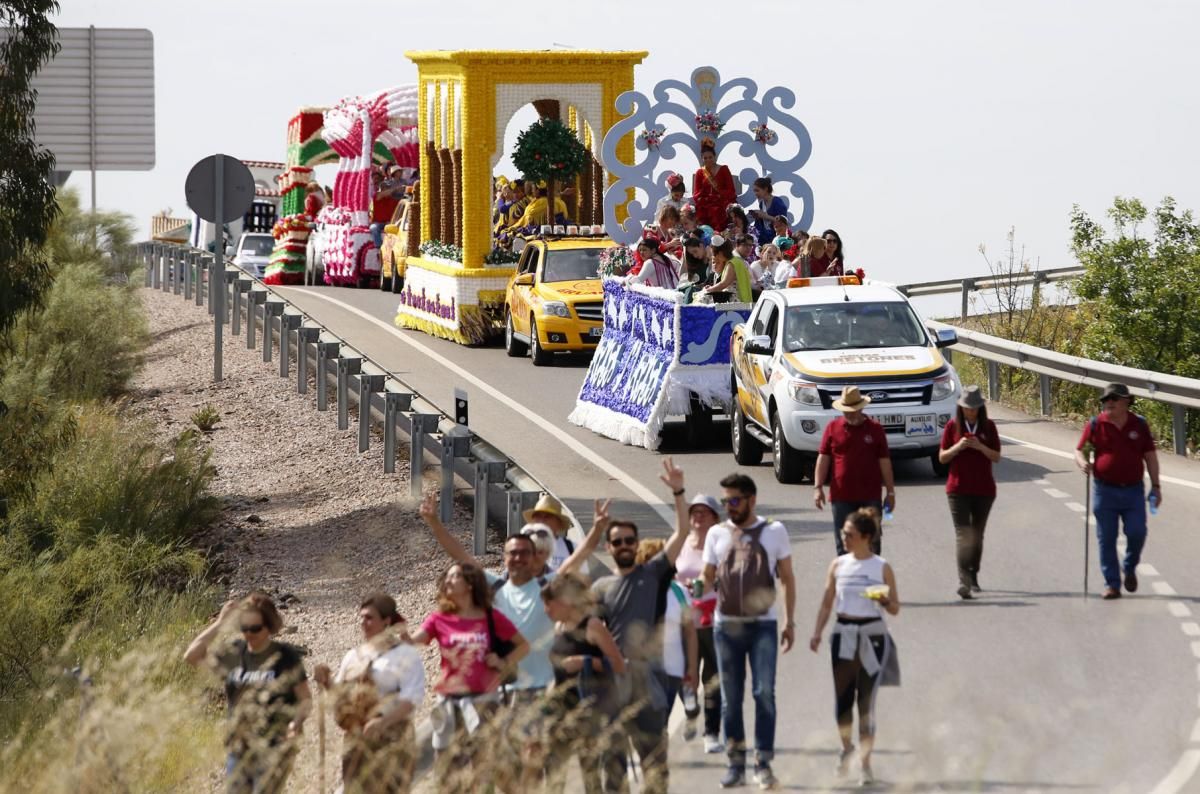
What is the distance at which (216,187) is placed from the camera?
25.9m

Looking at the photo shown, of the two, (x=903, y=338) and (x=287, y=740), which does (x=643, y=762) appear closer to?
(x=287, y=740)

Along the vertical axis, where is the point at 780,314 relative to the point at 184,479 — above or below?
A: above

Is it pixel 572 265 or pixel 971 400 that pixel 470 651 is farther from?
pixel 572 265

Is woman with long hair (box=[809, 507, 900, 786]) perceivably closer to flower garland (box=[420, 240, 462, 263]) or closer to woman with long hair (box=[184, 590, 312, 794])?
woman with long hair (box=[184, 590, 312, 794])

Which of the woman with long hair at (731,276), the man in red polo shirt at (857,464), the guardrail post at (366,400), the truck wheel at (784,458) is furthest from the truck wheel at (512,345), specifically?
the man in red polo shirt at (857,464)

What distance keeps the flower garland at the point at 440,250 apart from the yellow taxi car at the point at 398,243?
1806 millimetres

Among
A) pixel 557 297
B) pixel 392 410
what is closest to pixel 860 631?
pixel 392 410

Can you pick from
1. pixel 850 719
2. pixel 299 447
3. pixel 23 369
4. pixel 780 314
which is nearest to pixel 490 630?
pixel 850 719

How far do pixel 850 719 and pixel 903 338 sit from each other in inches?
380

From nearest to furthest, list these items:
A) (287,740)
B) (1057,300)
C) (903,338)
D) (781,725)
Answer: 1. (287,740)
2. (781,725)
3. (903,338)
4. (1057,300)

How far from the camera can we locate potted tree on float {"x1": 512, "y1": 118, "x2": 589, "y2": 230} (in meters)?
33.9

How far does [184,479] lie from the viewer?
21.2m

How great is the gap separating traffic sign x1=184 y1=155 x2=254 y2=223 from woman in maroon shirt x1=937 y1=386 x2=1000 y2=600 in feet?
42.8

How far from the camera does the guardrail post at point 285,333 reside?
2747cm
